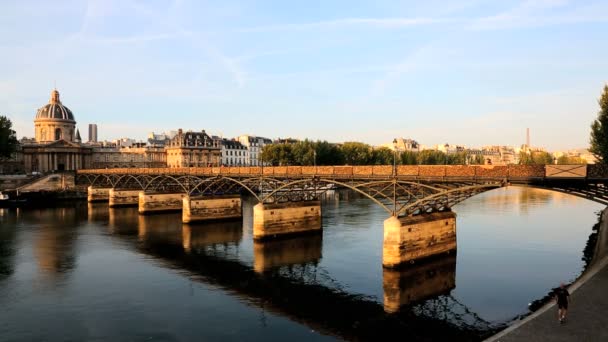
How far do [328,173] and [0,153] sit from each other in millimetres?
89735

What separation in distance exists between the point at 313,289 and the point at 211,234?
2630 cm

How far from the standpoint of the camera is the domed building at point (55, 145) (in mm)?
141375

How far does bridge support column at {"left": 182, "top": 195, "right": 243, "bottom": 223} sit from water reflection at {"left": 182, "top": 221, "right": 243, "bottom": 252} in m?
1.46

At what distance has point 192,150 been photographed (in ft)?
510

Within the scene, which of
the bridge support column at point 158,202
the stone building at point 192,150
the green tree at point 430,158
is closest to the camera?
the bridge support column at point 158,202

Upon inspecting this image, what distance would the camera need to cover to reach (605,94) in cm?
4981

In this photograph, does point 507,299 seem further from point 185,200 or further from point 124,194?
point 124,194

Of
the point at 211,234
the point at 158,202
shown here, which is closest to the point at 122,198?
the point at 158,202

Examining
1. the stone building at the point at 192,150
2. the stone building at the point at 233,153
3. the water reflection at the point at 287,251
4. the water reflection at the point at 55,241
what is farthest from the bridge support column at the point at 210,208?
the stone building at the point at 233,153

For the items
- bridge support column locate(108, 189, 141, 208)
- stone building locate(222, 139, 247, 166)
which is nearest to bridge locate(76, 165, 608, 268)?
bridge support column locate(108, 189, 141, 208)

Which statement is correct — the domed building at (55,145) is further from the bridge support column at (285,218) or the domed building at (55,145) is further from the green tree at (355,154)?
the bridge support column at (285,218)

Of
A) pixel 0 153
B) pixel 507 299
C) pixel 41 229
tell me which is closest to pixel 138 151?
pixel 0 153

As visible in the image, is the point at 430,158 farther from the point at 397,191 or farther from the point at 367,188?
the point at 367,188

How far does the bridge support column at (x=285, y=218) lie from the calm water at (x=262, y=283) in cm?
158
